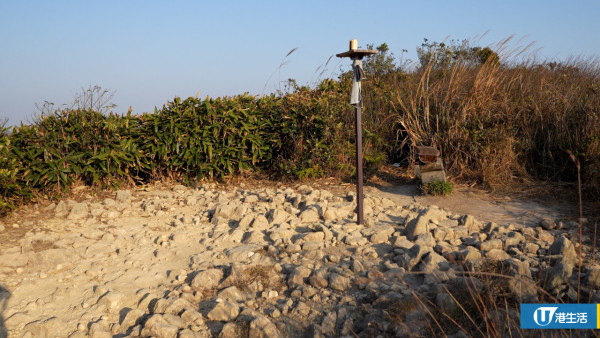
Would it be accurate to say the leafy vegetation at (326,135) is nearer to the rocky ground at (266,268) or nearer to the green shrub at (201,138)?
the green shrub at (201,138)

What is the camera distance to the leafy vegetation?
6.05 m

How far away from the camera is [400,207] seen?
5680 millimetres

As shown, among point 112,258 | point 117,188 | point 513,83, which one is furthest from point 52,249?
point 513,83

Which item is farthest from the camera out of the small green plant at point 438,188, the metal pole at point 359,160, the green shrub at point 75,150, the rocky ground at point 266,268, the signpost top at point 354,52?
the small green plant at point 438,188

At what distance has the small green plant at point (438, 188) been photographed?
20.2 ft

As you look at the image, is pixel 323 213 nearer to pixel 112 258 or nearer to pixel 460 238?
pixel 460 238

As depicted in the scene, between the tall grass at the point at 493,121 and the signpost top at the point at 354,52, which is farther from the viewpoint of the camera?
the tall grass at the point at 493,121

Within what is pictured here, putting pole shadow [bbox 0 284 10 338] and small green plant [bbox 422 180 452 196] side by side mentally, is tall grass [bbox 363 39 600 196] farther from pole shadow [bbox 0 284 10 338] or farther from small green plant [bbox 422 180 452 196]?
pole shadow [bbox 0 284 10 338]

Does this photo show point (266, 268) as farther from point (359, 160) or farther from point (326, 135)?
point (326, 135)

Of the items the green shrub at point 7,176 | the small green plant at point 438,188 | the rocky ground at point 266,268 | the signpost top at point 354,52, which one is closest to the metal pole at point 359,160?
the rocky ground at point 266,268

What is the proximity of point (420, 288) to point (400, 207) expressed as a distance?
2.22 meters

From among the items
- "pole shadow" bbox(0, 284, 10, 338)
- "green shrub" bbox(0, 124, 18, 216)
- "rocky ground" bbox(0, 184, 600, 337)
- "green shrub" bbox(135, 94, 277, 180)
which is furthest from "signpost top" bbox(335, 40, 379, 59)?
"green shrub" bbox(0, 124, 18, 216)

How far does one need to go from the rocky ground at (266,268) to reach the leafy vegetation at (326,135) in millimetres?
776

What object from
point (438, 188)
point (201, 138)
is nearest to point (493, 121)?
point (438, 188)
